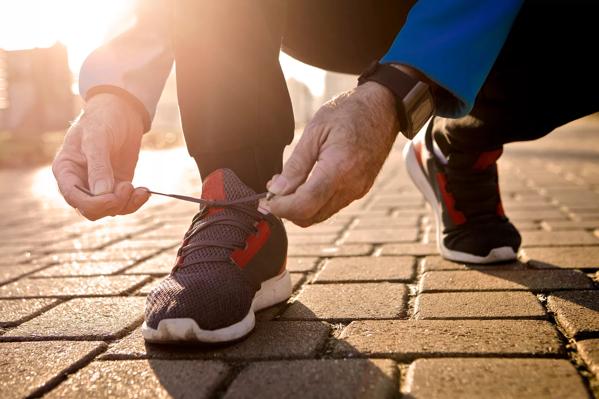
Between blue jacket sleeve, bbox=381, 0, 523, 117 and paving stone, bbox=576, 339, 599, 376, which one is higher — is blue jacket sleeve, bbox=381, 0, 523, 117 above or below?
above

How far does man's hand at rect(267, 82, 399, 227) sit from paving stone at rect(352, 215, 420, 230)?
2109mm

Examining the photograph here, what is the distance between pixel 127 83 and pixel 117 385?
85 cm

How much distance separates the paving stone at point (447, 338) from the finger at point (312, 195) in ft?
1.31

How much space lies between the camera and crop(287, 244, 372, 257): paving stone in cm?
265

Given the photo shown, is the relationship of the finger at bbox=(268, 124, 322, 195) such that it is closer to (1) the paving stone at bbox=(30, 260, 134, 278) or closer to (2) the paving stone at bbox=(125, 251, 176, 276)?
(2) the paving stone at bbox=(125, 251, 176, 276)

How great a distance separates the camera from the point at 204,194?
171 centimetres

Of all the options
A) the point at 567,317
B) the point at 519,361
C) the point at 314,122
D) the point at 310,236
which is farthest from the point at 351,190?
the point at 310,236

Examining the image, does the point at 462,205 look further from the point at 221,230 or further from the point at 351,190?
the point at 351,190

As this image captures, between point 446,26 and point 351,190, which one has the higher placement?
point 446,26

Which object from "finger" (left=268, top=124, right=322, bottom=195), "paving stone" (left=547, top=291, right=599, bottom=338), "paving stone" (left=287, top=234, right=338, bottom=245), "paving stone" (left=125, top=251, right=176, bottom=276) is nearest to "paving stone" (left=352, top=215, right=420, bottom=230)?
"paving stone" (left=287, top=234, right=338, bottom=245)

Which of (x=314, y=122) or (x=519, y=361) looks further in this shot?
(x=519, y=361)

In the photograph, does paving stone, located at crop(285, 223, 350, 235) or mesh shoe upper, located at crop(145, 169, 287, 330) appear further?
paving stone, located at crop(285, 223, 350, 235)

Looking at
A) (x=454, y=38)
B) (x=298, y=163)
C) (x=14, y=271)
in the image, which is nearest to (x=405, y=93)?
(x=454, y=38)

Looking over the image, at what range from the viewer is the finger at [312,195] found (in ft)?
3.76
